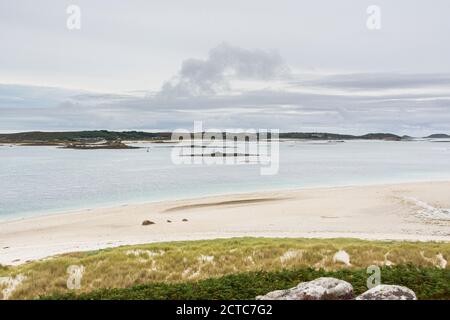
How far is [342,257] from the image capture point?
1541 cm

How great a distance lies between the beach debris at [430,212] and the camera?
1321 inches

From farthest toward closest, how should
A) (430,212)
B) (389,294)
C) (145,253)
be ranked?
(430,212) → (145,253) → (389,294)

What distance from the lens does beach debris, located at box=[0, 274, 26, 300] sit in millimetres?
12328

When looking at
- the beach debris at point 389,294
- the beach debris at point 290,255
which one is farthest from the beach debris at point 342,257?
the beach debris at point 389,294

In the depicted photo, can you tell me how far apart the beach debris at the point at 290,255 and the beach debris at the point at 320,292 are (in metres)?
6.84

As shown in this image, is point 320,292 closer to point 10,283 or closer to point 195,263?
point 195,263

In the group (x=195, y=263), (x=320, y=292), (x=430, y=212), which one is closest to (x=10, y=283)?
(x=195, y=263)

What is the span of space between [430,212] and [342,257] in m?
23.8
